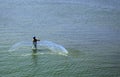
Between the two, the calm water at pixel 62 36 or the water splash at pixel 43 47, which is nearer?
the calm water at pixel 62 36

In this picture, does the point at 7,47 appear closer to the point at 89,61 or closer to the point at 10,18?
the point at 89,61

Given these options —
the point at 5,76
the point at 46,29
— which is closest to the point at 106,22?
the point at 46,29

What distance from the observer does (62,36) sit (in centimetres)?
4634

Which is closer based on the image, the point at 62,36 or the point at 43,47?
the point at 43,47

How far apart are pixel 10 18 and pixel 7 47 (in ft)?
59.4

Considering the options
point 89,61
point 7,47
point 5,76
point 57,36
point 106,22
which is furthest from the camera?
point 106,22

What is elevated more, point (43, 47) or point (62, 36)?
point (62, 36)

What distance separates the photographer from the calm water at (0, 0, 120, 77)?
1356 inches

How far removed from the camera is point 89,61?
1455 inches

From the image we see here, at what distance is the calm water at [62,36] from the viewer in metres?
34.4

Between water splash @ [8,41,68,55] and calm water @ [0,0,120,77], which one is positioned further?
water splash @ [8,41,68,55]

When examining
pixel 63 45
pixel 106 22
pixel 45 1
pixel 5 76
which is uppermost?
pixel 45 1

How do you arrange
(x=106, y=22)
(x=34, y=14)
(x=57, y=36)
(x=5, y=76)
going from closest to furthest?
(x=5, y=76) < (x=57, y=36) < (x=106, y=22) < (x=34, y=14)

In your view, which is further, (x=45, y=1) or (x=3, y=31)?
(x=45, y=1)
